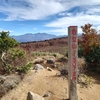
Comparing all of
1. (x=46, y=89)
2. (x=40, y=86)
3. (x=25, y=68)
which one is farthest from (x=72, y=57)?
(x=25, y=68)

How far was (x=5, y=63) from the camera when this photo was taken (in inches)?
323

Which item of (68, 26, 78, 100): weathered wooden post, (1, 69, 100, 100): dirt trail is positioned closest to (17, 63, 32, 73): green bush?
(1, 69, 100, 100): dirt trail

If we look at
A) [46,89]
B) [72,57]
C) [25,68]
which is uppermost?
[72,57]

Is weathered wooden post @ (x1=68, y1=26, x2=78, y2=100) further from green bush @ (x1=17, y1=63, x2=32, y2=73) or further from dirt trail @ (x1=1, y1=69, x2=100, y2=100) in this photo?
green bush @ (x1=17, y1=63, x2=32, y2=73)

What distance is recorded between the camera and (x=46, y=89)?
735 cm

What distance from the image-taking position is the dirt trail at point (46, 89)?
23.0ft

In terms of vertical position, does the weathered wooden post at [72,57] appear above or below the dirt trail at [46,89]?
→ above

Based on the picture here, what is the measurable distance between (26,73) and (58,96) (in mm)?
2292

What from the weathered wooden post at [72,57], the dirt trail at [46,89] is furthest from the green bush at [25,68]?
the weathered wooden post at [72,57]

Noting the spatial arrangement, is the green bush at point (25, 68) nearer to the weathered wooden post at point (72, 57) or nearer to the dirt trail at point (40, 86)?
the dirt trail at point (40, 86)

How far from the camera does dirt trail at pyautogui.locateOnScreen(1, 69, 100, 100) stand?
7012mm

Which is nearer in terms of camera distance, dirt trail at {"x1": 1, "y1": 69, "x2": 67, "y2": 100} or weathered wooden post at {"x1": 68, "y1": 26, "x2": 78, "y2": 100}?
weathered wooden post at {"x1": 68, "y1": 26, "x2": 78, "y2": 100}

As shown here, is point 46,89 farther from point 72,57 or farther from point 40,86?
point 72,57

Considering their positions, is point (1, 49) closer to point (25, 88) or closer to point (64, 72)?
point (25, 88)
